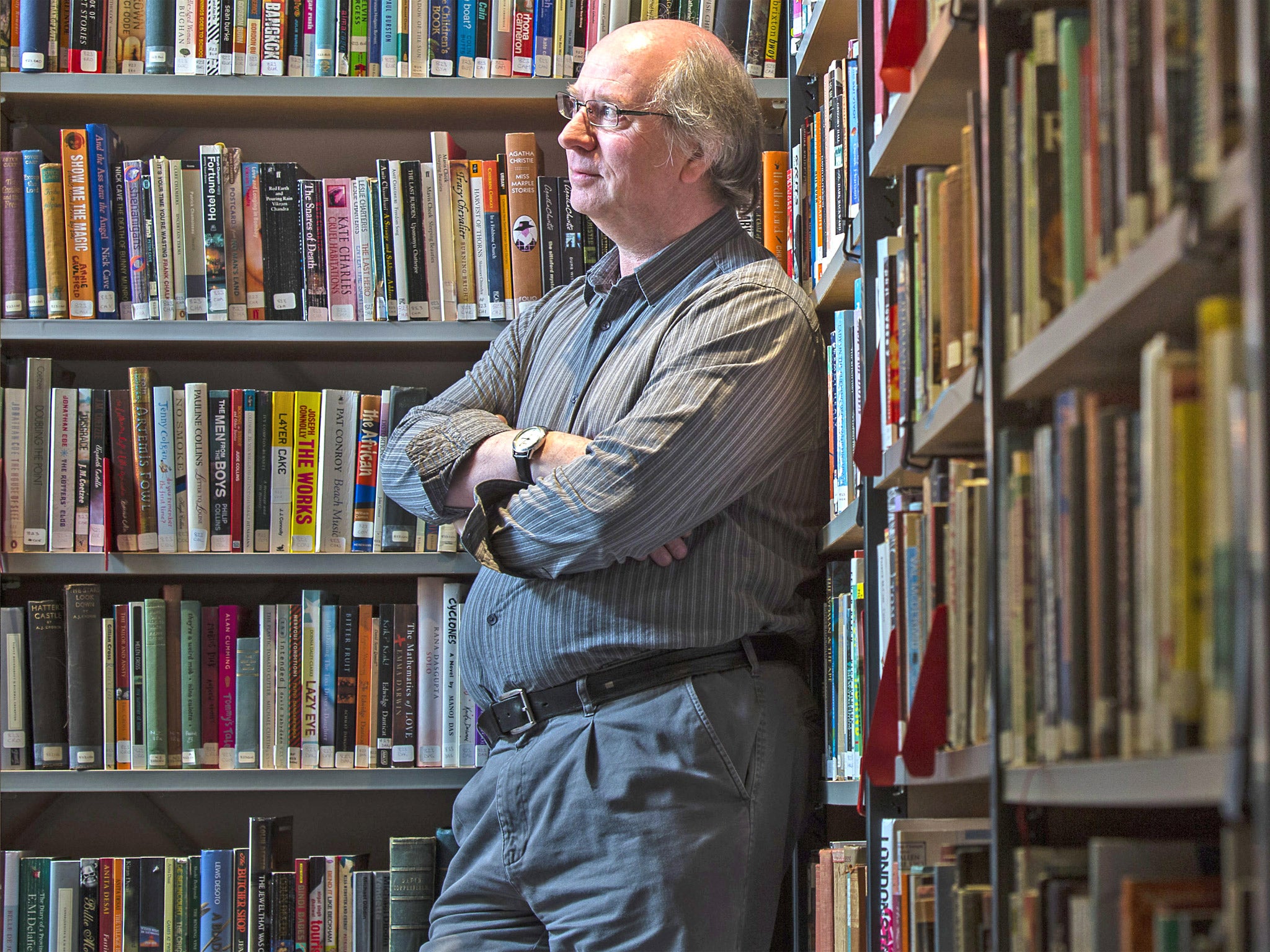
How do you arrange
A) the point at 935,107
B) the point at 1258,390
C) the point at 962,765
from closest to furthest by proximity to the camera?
1. the point at 1258,390
2. the point at 962,765
3. the point at 935,107

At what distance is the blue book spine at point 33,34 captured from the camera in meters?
2.22

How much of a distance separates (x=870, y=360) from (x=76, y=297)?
1448 mm

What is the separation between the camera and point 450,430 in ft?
5.82

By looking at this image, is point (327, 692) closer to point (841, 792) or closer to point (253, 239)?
point (253, 239)

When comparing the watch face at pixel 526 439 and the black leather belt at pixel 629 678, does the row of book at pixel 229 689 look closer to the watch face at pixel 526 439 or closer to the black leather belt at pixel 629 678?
the black leather belt at pixel 629 678

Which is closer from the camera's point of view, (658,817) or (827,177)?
(658,817)

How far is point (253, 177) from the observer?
224 cm

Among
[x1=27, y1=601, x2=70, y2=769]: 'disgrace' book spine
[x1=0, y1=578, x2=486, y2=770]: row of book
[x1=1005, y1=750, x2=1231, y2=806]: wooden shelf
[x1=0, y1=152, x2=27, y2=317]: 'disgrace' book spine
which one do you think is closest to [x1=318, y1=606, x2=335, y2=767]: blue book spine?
[x1=0, y1=578, x2=486, y2=770]: row of book

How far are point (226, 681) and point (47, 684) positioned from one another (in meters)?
0.30

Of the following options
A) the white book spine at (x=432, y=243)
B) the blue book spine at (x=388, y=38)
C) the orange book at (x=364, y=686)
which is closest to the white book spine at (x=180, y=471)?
the orange book at (x=364, y=686)

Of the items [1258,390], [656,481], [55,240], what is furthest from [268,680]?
[1258,390]

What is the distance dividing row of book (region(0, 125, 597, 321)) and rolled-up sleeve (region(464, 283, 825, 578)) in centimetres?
67

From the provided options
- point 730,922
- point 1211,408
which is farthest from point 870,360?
point 1211,408

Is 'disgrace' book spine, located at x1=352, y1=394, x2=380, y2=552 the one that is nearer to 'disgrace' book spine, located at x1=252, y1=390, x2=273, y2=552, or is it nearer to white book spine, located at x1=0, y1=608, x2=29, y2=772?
'disgrace' book spine, located at x1=252, y1=390, x2=273, y2=552
